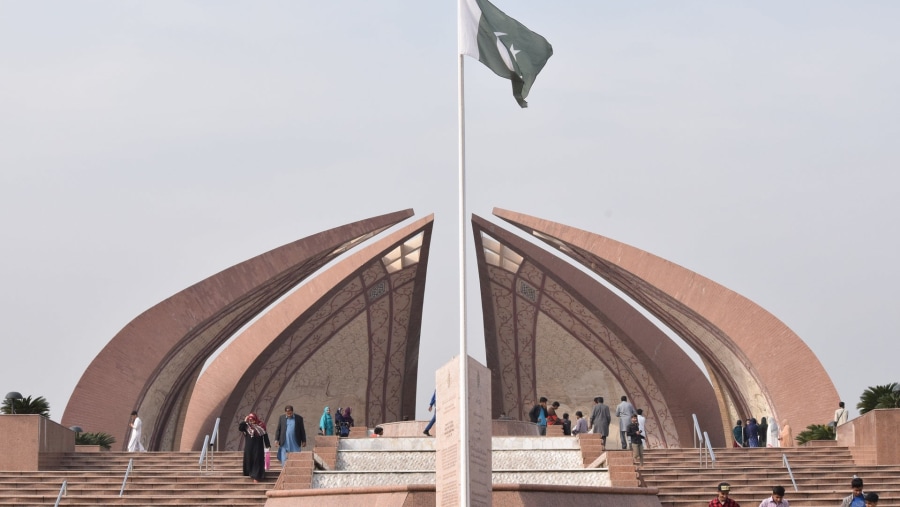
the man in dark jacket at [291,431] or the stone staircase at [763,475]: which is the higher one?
the man in dark jacket at [291,431]

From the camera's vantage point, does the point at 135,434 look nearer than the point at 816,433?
No

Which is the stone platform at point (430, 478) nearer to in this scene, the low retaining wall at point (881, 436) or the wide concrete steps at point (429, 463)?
the wide concrete steps at point (429, 463)

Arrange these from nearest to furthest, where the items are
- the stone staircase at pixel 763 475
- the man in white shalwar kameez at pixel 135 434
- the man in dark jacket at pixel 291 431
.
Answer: the stone staircase at pixel 763 475 < the man in dark jacket at pixel 291 431 < the man in white shalwar kameez at pixel 135 434

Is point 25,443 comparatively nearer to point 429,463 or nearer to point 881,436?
point 429,463

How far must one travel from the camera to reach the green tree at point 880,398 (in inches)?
439

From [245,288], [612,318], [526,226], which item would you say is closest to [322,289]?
[245,288]

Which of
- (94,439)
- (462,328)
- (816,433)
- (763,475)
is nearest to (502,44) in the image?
(462,328)

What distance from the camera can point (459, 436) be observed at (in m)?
6.48

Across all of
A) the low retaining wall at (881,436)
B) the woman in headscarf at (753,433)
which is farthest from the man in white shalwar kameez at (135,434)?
the low retaining wall at (881,436)

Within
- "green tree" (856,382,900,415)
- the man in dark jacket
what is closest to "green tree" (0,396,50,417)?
the man in dark jacket

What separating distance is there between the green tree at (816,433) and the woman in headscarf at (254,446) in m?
5.64

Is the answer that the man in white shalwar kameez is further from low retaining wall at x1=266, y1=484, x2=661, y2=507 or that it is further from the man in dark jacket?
low retaining wall at x1=266, y1=484, x2=661, y2=507

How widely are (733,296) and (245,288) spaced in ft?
19.1

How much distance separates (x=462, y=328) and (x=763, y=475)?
13.5 feet
